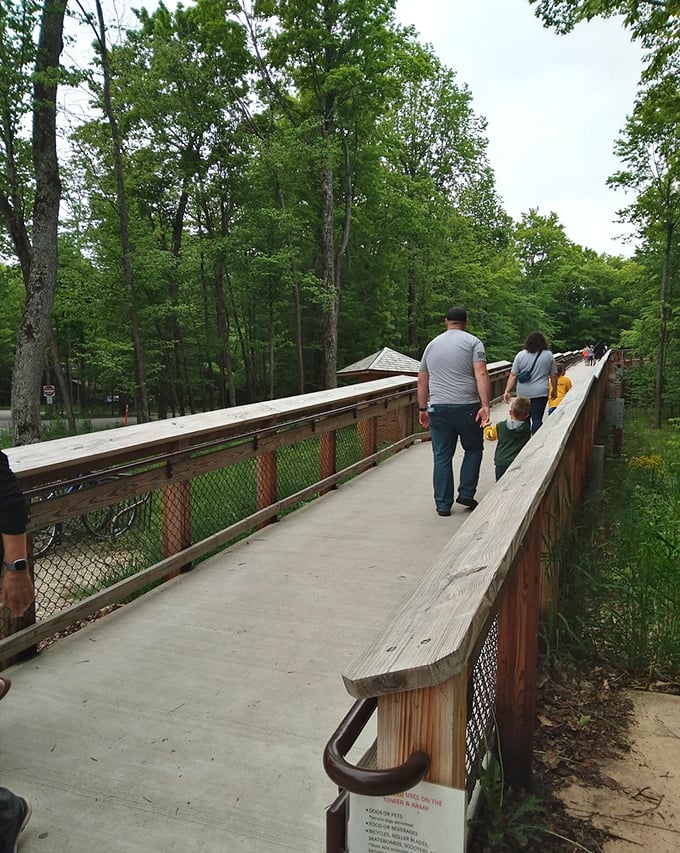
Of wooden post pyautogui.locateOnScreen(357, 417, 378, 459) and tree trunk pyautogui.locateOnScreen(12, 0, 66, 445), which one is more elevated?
tree trunk pyautogui.locateOnScreen(12, 0, 66, 445)

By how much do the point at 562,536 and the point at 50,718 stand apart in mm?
2520

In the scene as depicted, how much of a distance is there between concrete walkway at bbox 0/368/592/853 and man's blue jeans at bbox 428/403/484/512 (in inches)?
40.3

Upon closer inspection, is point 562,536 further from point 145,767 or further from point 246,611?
point 145,767

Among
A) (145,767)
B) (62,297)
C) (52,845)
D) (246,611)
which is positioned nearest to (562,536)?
(246,611)

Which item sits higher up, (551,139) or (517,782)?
(551,139)

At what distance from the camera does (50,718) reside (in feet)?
8.96

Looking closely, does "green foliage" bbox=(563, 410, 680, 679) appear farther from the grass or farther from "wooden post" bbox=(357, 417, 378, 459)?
"wooden post" bbox=(357, 417, 378, 459)

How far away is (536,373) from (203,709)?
18.1ft

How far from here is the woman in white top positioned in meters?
7.11

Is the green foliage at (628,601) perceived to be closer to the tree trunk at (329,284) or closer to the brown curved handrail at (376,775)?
the brown curved handrail at (376,775)

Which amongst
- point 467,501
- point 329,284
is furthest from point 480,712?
point 329,284

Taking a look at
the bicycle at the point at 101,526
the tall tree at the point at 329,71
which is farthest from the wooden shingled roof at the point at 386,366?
the bicycle at the point at 101,526

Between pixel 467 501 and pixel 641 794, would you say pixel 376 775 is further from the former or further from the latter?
pixel 467 501

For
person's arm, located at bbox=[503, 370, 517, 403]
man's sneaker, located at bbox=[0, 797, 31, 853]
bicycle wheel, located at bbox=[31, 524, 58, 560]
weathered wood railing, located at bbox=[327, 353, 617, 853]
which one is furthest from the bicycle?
weathered wood railing, located at bbox=[327, 353, 617, 853]
